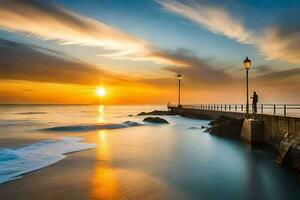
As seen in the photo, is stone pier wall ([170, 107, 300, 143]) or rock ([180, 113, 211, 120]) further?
rock ([180, 113, 211, 120])

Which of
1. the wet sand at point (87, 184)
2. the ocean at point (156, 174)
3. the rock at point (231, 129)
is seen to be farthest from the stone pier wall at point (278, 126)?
the wet sand at point (87, 184)

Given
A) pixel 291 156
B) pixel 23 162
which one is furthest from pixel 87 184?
pixel 291 156

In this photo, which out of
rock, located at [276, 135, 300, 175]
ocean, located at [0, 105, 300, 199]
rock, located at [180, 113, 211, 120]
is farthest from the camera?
rock, located at [180, 113, 211, 120]

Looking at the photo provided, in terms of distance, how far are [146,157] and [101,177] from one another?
4471mm

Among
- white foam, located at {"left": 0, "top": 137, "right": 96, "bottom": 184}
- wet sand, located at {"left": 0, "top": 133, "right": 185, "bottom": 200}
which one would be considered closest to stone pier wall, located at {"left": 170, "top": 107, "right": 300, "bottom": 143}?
wet sand, located at {"left": 0, "top": 133, "right": 185, "bottom": 200}

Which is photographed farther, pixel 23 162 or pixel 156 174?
pixel 23 162

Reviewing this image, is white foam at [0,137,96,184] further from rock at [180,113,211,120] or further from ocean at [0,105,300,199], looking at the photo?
rock at [180,113,211,120]

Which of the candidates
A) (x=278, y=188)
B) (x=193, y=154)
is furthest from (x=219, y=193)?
(x=193, y=154)

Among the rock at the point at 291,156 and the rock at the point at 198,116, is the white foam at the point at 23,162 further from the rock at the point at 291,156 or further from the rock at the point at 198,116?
the rock at the point at 198,116

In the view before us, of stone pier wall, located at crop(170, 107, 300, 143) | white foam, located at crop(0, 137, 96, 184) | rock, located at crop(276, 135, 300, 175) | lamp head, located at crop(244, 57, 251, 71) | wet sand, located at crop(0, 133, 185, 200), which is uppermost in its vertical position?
lamp head, located at crop(244, 57, 251, 71)

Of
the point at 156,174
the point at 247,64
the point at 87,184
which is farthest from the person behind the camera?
the point at 247,64

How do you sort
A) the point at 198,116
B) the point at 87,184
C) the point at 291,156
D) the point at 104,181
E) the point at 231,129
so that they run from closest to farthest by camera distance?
the point at 87,184, the point at 104,181, the point at 291,156, the point at 231,129, the point at 198,116

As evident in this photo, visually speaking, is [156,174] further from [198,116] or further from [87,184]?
[198,116]

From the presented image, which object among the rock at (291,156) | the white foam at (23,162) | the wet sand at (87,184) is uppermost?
the rock at (291,156)
